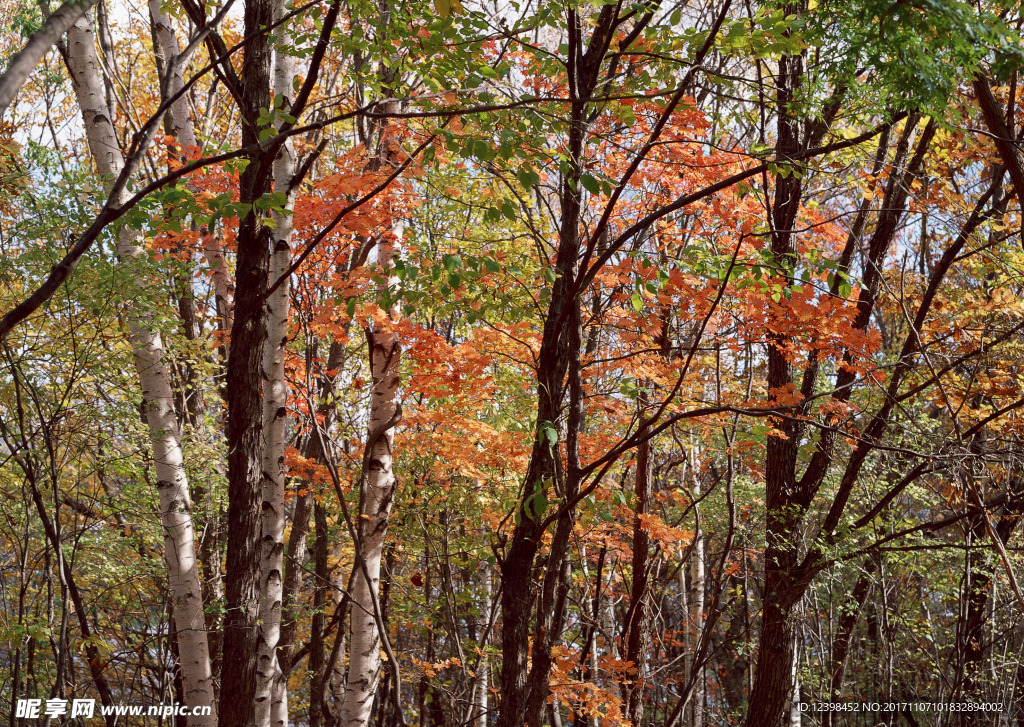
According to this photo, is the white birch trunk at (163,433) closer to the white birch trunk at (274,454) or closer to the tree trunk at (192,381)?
the white birch trunk at (274,454)

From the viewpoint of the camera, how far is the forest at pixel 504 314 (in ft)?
9.95

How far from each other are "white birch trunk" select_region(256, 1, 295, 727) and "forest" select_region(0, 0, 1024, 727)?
0.07 ft

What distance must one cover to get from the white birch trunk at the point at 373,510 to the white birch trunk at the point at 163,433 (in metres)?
0.96

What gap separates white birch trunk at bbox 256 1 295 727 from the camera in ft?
12.9

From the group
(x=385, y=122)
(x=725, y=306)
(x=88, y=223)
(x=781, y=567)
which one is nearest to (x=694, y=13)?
(x=725, y=306)

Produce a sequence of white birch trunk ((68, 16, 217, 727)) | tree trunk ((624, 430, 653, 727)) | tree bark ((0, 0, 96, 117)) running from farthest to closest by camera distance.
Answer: tree trunk ((624, 430, 653, 727)), white birch trunk ((68, 16, 217, 727)), tree bark ((0, 0, 96, 117))

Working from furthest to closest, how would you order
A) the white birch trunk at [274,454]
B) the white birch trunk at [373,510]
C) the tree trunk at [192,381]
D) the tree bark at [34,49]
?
the tree trunk at [192,381] < the white birch trunk at [373,510] < the white birch trunk at [274,454] < the tree bark at [34,49]

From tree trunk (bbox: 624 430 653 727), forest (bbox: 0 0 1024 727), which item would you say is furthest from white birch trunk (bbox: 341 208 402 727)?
tree trunk (bbox: 624 430 653 727)

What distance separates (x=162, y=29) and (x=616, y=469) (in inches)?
280

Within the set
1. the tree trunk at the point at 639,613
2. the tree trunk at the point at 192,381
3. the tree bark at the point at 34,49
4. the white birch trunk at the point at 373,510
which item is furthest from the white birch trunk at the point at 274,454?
the tree trunk at the point at 639,613

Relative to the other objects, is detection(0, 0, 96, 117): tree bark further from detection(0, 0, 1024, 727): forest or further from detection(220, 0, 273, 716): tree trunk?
detection(220, 0, 273, 716): tree trunk

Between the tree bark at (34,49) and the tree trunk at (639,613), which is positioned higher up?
the tree bark at (34,49)

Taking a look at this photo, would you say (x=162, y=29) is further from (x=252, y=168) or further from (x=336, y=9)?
(x=336, y=9)

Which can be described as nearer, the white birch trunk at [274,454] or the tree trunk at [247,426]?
the tree trunk at [247,426]
